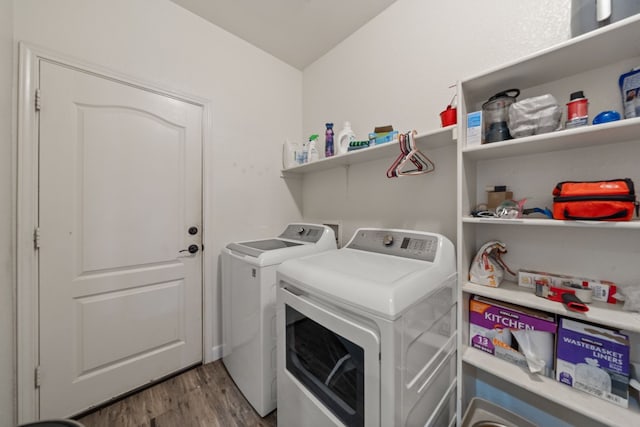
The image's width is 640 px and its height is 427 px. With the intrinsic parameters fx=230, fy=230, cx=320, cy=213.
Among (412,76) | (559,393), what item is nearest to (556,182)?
(559,393)

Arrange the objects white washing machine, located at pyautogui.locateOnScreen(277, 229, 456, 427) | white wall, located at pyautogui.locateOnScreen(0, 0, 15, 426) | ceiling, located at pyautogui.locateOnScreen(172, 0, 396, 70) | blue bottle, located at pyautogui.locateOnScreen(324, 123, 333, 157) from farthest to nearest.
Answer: blue bottle, located at pyautogui.locateOnScreen(324, 123, 333, 157) → ceiling, located at pyautogui.locateOnScreen(172, 0, 396, 70) → white wall, located at pyautogui.locateOnScreen(0, 0, 15, 426) → white washing machine, located at pyautogui.locateOnScreen(277, 229, 456, 427)

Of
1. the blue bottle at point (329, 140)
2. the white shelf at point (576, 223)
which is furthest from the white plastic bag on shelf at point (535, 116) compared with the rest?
the blue bottle at point (329, 140)

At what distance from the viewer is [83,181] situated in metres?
1.45

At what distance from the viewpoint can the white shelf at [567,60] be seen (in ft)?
2.79

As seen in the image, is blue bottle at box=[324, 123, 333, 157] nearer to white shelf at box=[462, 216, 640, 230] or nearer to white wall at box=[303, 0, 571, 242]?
white wall at box=[303, 0, 571, 242]

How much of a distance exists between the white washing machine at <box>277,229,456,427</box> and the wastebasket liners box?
47cm

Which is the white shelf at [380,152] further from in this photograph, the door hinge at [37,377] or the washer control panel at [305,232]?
the door hinge at [37,377]

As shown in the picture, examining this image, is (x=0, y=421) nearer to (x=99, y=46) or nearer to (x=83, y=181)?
(x=83, y=181)

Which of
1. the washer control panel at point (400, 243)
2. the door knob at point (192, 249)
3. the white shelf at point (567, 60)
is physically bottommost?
the door knob at point (192, 249)

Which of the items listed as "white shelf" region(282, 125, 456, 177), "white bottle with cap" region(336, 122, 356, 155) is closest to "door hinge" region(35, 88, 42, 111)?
"white shelf" region(282, 125, 456, 177)

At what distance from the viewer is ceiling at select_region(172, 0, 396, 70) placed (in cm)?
176

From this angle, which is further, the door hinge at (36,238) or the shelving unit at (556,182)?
the door hinge at (36,238)

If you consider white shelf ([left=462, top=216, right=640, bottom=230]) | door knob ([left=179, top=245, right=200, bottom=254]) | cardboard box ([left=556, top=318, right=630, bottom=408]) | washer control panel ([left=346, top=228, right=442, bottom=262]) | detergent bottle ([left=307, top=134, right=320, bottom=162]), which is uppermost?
detergent bottle ([left=307, top=134, right=320, bottom=162])

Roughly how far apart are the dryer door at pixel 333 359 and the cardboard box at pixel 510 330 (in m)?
0.76
